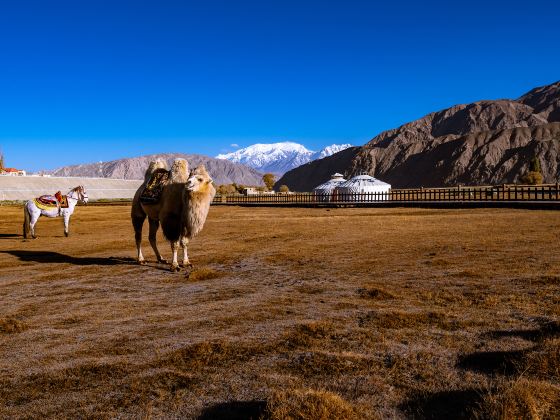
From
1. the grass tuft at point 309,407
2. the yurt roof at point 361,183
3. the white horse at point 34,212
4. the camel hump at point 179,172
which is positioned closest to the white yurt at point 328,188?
the yurt roof at point 361,183

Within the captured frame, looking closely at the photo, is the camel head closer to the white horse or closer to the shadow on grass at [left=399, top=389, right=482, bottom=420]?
the shadow on grass at [left=399, top=389, right=482, bottom=420]

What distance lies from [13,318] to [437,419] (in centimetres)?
563

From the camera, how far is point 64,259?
38.9 feet

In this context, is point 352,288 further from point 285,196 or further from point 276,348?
point 285,196

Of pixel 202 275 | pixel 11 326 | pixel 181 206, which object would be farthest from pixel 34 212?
pixel 11 326

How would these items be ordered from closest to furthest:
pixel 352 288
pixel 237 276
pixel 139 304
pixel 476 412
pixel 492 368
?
pixel 476 412 → pixel 492 368 → pixel 139 304 → pixel 352 288 → pixel 237 276

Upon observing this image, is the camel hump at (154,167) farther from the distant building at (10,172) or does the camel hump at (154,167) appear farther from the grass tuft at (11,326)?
the distant building at (10,172)

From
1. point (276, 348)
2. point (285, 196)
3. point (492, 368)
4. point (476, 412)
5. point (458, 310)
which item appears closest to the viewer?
point (476, 412)

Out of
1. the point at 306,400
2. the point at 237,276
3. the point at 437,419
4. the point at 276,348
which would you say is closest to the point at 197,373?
the point at 276,348

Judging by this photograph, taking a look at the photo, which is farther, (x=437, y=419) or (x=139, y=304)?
(x=139, y=304)

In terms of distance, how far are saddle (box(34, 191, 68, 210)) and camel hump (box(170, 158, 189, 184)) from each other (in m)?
8.42

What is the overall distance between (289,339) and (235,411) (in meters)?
1.65

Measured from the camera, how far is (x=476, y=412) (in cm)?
311

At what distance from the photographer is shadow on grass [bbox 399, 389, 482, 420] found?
3.31m
